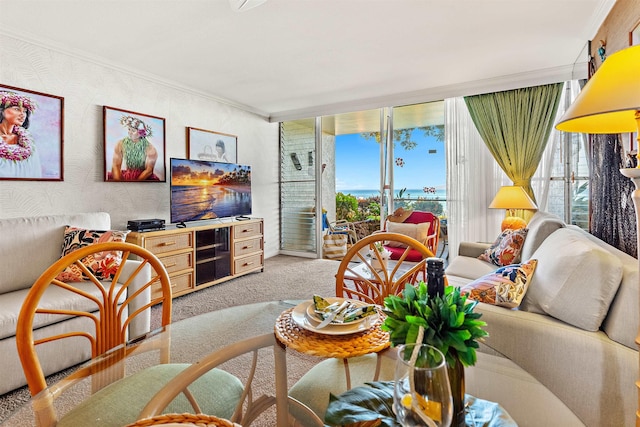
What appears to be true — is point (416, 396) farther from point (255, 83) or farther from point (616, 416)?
point (255, 83)

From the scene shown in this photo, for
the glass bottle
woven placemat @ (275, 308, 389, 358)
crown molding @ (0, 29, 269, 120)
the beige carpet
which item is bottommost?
the beige carpet

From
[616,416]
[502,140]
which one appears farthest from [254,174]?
[616,416]

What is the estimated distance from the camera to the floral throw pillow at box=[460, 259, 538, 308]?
156 cm

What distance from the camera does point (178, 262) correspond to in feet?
11.6

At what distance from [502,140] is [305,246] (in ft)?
11.0

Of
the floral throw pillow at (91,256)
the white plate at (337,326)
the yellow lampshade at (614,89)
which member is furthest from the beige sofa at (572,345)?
the floral throw pillow at (91,256)

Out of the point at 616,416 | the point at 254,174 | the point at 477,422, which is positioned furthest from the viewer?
the point at 254,174

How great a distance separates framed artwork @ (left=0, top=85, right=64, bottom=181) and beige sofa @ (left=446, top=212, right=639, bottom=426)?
3648 millimetres

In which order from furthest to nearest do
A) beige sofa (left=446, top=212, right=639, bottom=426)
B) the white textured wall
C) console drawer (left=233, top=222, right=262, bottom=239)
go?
console drawer (left=233, top=222, right=262, bottom=239), the white textured wall, beige sofa (left=446, top=212, right=639, bottom=426)

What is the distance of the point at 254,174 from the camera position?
539 centimetres

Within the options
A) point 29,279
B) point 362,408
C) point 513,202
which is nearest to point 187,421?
point 362,408

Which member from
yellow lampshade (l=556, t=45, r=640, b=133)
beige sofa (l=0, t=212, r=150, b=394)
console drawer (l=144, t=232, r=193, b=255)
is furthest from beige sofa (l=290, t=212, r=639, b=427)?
console drawer (l=144, t=232, r=193, b=255)

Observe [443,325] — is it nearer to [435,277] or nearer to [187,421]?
[435,277]

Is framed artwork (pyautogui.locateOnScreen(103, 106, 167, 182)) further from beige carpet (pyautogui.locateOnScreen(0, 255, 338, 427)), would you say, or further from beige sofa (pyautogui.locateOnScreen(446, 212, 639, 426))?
beige sofa (pyautogui.locateOnScreen(446, 212, 639, 426))
